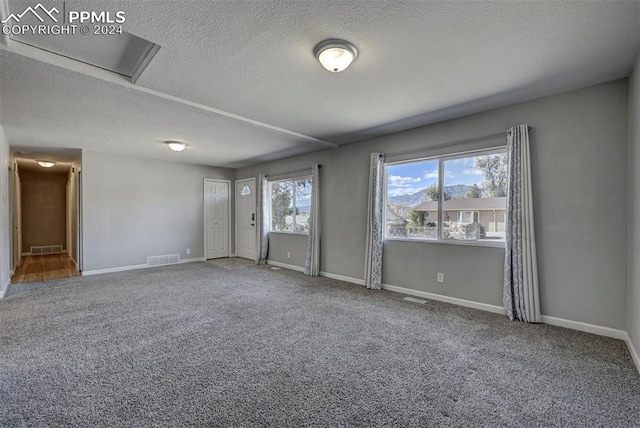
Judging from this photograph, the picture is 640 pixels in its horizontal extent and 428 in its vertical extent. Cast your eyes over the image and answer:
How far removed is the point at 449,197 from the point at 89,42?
4179 mm

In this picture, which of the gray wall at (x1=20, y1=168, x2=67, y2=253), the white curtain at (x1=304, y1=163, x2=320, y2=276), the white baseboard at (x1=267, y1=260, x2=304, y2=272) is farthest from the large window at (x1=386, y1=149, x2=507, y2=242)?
the gray wall at (x1=20, y1=168, x2=67, y2=253)

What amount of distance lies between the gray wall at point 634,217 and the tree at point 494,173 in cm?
107

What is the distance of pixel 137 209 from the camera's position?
629 centimetres

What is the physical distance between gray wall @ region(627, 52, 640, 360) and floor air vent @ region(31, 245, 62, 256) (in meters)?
12.7

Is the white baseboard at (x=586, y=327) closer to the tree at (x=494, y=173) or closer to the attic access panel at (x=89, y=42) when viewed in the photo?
the tree at (x=494, y=173)

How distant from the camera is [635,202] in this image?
241 centimetres

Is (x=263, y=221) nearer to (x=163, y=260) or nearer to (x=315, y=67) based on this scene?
(x=163, y=260)

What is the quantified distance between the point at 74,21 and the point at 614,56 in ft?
13.9

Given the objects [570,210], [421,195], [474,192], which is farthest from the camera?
[421,195]

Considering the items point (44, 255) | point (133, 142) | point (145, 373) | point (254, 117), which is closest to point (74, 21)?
point (254, 117)

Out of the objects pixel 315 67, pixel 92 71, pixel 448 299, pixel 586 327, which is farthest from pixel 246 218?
pixel 586 327

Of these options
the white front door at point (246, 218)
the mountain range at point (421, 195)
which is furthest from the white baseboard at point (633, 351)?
the white front door at point (246, 218)

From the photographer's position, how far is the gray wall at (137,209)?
18.7ft

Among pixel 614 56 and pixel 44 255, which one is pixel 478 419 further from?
pixel 44 255
